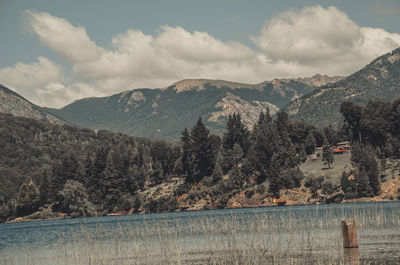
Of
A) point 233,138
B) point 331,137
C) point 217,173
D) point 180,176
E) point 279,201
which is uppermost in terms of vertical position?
point 233,138

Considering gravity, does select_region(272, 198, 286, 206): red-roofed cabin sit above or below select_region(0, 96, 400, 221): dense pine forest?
below

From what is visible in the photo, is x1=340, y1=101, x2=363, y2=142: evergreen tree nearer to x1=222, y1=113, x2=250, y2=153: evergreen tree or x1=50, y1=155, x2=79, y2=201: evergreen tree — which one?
x1=222, y1=113, x2=250, y2=153: evergreen tree

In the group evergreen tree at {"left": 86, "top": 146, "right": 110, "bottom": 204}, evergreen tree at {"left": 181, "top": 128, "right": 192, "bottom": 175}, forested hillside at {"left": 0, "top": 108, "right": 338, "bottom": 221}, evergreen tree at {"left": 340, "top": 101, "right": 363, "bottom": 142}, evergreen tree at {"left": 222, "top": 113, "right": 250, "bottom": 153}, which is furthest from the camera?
evergreen tree at {"left": 222, "top": 113, "right": 250, "bottom": 153}

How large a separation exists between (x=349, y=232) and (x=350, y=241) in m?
1.03

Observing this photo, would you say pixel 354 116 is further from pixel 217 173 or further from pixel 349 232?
pixel 349 232

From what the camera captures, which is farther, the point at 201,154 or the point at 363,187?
the point at 201,154

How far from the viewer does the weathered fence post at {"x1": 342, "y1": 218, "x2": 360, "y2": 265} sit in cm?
3163

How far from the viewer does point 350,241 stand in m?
33.2

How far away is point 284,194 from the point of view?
149 metres

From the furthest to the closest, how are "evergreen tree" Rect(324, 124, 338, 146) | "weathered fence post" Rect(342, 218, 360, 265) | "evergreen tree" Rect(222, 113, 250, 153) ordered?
"evergreen tree" Rect(222, 113, 250, 153), "evergreen tree" Rect(324, 124, 338, 146), "weathered fence post" Rect(342, 218, 360, 265)

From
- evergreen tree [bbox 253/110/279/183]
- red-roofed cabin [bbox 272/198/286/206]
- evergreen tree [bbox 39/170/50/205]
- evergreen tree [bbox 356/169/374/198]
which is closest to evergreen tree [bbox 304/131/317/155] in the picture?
evergreen tree [bbox 253/110/279/183]

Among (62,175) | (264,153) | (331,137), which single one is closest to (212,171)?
(264,153)

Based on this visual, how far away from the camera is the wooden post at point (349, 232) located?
31.8 m

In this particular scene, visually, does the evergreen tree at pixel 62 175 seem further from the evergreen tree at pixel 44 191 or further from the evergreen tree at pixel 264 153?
the evergreen tree at pixel 264 153
